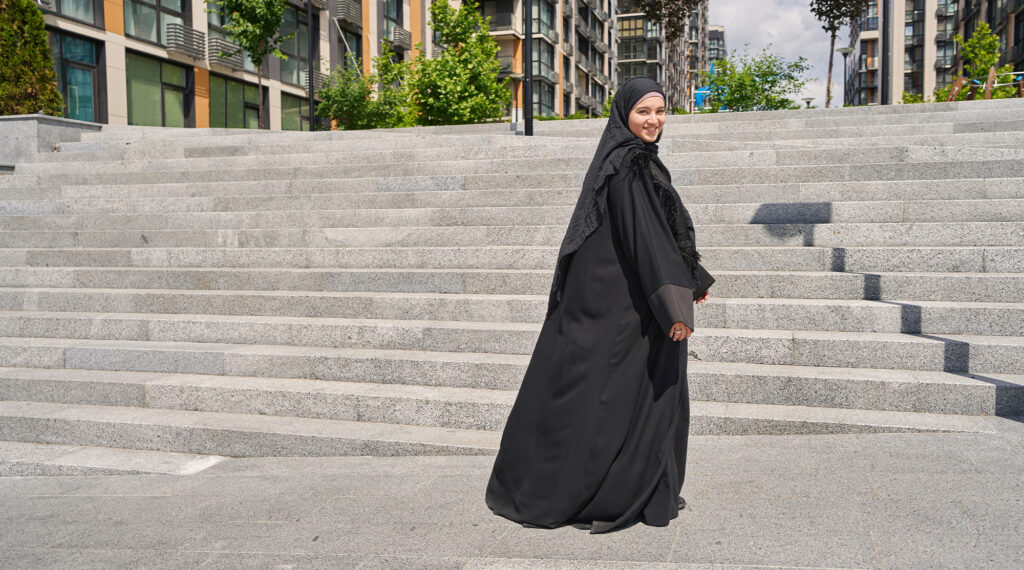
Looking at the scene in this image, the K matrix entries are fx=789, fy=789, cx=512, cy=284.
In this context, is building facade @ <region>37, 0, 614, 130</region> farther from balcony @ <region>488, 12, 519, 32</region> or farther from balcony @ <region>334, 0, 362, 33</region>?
balcony @ <region>488, 12, 519, 32</region>

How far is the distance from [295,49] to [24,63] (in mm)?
19413

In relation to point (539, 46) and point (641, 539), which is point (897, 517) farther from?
point (539, 46)

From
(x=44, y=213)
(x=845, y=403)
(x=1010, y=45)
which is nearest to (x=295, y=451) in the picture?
(x=845, y=403)

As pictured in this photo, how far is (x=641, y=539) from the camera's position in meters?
3.49

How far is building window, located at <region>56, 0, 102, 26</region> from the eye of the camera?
22125 millimetres

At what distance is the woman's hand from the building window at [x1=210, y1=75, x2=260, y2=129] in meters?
27.9

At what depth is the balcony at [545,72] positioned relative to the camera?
51.7 meters

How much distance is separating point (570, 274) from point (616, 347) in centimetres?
41

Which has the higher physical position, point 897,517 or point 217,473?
point 897,517

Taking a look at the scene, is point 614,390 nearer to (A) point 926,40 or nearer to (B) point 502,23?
(B) point 502,23

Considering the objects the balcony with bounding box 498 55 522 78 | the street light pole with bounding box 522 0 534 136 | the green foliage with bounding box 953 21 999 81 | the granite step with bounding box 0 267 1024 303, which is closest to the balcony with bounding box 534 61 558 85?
the balcony with bounding box 498 55 522 78

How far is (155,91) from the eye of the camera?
25.7 metres

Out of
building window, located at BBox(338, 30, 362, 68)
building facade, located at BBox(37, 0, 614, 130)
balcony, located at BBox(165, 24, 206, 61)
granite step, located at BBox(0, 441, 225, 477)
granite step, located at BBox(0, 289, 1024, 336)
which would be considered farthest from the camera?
building window, located at BBox(338, 30, 362, 68)

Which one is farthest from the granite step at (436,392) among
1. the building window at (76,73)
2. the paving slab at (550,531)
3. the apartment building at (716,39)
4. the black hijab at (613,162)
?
the apartment building at (716,39)
